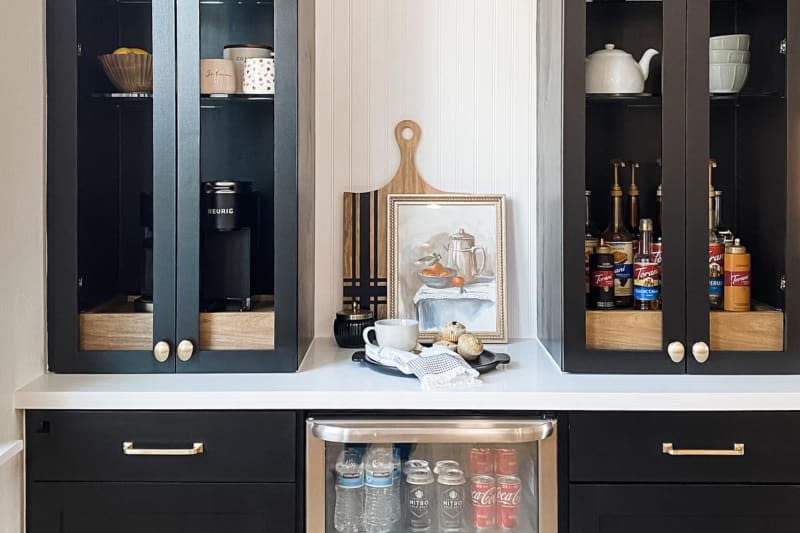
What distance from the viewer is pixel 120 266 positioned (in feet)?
7.11

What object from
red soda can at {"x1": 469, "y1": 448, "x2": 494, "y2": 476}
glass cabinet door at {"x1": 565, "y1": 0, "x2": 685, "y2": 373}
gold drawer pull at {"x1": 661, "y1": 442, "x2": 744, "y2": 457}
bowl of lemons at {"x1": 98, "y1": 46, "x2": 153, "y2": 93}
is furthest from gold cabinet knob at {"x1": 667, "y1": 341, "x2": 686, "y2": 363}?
bowl of lemons at {"x1": 98, "y1": 46, "x2": 153, "y2": 93}

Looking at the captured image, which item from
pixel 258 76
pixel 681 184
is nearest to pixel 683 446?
pixel 681 184

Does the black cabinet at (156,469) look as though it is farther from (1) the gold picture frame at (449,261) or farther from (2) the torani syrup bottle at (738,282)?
(2) the torani syrup bottle at (738,282)

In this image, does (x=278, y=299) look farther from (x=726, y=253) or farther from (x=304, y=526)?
(x=726, y=253)

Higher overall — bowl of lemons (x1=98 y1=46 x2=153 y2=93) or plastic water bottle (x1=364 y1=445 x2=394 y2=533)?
bowl of lemons (x1=98 y1=46 x2=153 y2=93)

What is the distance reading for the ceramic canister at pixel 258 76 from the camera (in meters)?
1.96

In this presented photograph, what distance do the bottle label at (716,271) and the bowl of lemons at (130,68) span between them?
1.33 metres

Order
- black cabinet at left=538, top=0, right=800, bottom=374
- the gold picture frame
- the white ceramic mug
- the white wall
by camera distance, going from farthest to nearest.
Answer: the gold picture frame < the white ceramic mug < black cabinet at left=538, top=0, right=800, bottom=374 < the white wall

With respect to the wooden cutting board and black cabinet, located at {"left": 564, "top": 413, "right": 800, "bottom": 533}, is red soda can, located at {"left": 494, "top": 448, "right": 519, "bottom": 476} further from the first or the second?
the wooden cutting board

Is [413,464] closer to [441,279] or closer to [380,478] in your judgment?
[380,478]

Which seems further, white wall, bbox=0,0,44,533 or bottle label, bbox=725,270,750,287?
bottle label, bbox=725,270,750,287

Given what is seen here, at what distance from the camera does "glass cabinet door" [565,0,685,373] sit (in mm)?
1917

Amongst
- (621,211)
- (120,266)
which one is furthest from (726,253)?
(120,266)

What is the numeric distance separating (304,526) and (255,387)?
0.98ft
